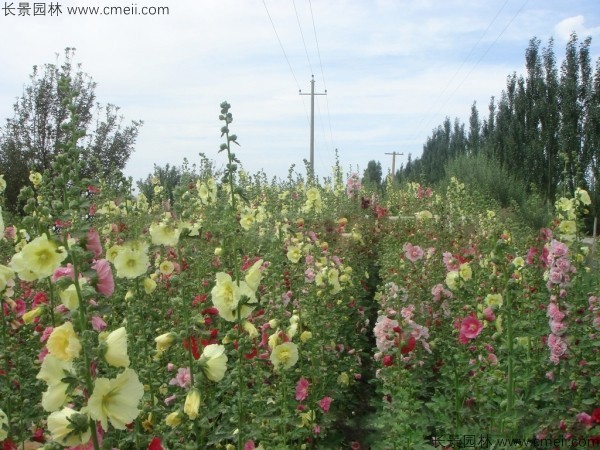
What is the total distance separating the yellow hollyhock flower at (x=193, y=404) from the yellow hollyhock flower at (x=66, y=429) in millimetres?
315

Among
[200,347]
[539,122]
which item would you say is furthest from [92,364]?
[539,122]

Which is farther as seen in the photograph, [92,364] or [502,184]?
[502,184]

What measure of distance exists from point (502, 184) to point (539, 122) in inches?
161

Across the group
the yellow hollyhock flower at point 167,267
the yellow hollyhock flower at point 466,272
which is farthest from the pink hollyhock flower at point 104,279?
the yellow hollyhock flower at point 466,272

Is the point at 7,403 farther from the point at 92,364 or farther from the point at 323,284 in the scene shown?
the point at 323,284

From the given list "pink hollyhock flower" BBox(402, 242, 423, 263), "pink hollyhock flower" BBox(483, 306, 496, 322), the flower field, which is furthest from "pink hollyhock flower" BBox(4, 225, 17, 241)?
"pink hollyhock flower" BBox(483, 306, 496, 322)

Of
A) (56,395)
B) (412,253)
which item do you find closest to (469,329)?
(412,253)

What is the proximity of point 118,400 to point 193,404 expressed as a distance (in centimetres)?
29

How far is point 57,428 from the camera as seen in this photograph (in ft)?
5.29

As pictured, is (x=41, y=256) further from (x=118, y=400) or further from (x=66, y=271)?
(x=118, y=400)

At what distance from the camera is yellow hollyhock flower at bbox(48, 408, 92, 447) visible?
1590mm

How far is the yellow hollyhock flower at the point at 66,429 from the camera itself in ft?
5.22

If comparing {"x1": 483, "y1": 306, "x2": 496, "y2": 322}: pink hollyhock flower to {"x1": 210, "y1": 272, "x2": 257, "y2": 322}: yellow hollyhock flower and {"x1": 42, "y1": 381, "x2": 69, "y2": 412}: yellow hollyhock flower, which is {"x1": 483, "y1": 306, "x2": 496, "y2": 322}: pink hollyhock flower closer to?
{"x1": 210, "y1": 272, "x2": 257, "y2": 322}: yellow hollyhock flower

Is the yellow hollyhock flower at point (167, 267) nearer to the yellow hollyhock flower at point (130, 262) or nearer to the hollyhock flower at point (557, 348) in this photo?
the yellow hollyhock flower at point (130, 262)
